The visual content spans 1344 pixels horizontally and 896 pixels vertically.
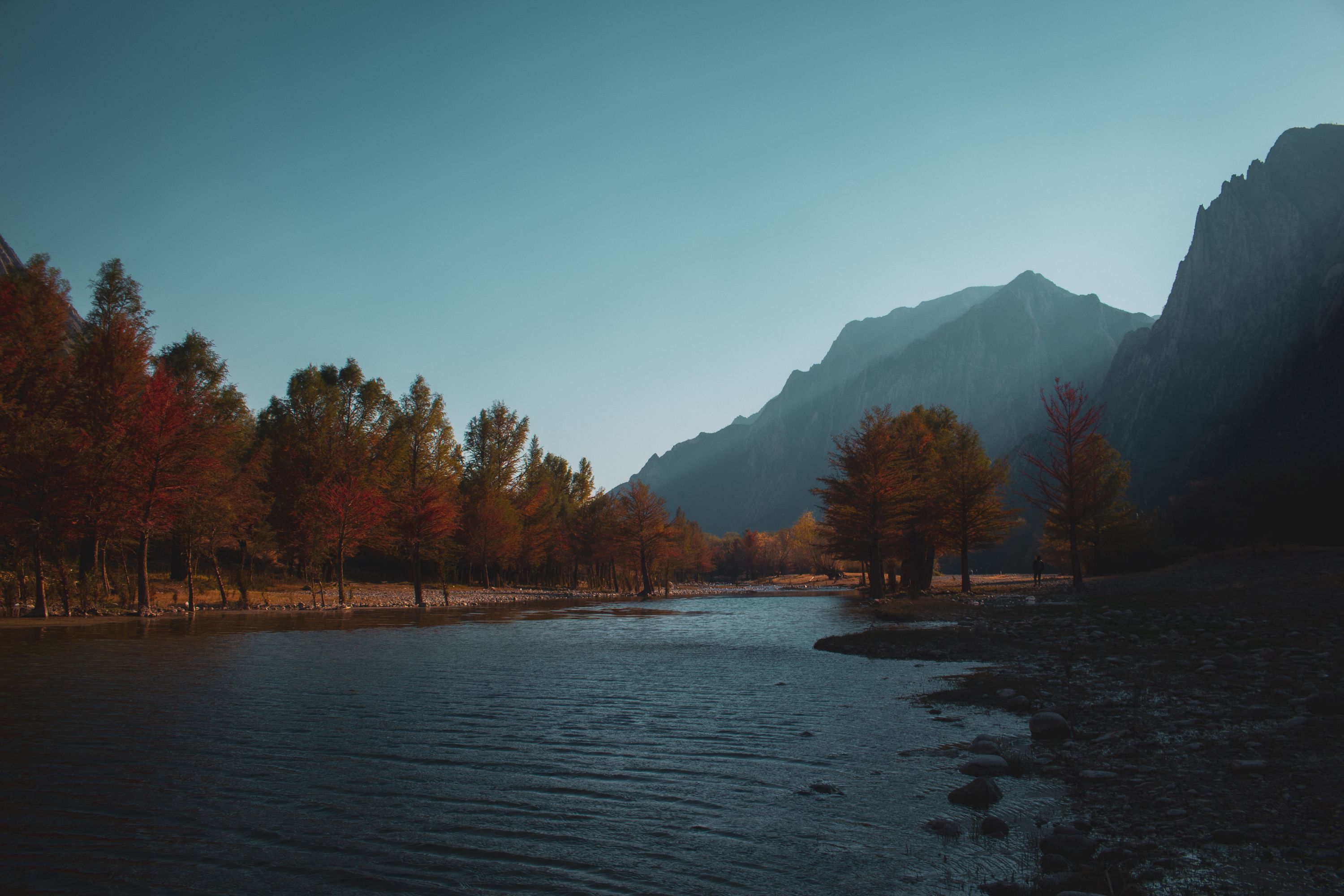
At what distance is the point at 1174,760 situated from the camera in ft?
22.2

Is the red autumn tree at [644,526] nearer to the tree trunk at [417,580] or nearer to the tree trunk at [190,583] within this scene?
the tree trunk at [417,580]

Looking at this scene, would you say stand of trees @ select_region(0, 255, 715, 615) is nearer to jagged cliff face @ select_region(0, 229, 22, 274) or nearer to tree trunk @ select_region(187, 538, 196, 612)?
tree trunk @ select_region(187, 538, 196, 612)

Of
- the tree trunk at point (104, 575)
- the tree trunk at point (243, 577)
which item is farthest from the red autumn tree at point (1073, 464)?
the tree trunk at point (104, 575)

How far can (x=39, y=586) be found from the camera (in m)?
27.6

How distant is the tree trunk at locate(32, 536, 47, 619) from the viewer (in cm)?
2748

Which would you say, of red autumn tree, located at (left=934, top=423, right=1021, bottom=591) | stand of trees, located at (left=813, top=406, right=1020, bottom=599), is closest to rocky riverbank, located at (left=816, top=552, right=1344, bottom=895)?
stand of trees, located at (left=813, top=406, right=1020, bottom=599)

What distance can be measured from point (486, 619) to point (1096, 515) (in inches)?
1769

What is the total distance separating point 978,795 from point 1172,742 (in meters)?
3.09

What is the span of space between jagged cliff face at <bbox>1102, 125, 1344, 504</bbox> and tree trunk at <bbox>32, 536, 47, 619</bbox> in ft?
390

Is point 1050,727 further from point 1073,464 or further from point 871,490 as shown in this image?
point 1073,464

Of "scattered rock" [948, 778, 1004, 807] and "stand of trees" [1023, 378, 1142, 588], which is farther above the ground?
→ "stand of trees" [1023, 378, 1142, 588]

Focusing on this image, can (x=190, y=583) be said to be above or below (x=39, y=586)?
below

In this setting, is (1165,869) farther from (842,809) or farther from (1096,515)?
(1096,515)

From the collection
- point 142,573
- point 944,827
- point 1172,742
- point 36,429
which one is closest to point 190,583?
point 142,573
